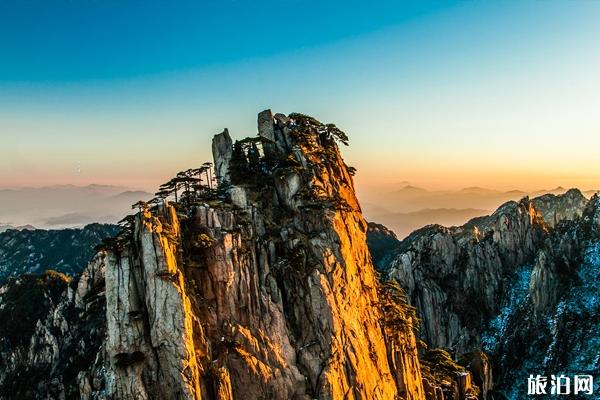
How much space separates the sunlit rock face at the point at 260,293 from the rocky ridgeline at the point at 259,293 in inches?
5.2

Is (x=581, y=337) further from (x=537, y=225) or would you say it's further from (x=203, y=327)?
(x=203, y=327)

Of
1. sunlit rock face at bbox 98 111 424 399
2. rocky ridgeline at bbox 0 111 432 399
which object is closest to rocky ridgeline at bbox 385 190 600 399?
rocky ridgeline at bbox 0 111 432 399

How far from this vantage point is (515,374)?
134875mm

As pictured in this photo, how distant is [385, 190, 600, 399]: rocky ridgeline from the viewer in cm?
13388

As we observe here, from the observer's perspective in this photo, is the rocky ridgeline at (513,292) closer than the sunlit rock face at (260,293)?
No

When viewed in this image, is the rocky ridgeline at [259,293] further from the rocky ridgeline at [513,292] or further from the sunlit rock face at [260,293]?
the rocky ridgeline at [513,292]

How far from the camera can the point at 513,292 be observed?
536 feet

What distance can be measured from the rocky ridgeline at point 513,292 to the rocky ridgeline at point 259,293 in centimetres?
6798

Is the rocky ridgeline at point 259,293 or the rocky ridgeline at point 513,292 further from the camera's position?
the rocky ridgeline at point 513,292

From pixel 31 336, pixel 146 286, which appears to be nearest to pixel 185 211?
pixel 146 286

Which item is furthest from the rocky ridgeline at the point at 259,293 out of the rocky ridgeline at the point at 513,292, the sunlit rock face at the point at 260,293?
the rocky ridgeline at the point at 513,292

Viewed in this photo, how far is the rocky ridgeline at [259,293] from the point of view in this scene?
4572 centimetres

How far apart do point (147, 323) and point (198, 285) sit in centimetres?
731

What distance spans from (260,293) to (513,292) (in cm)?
13268
